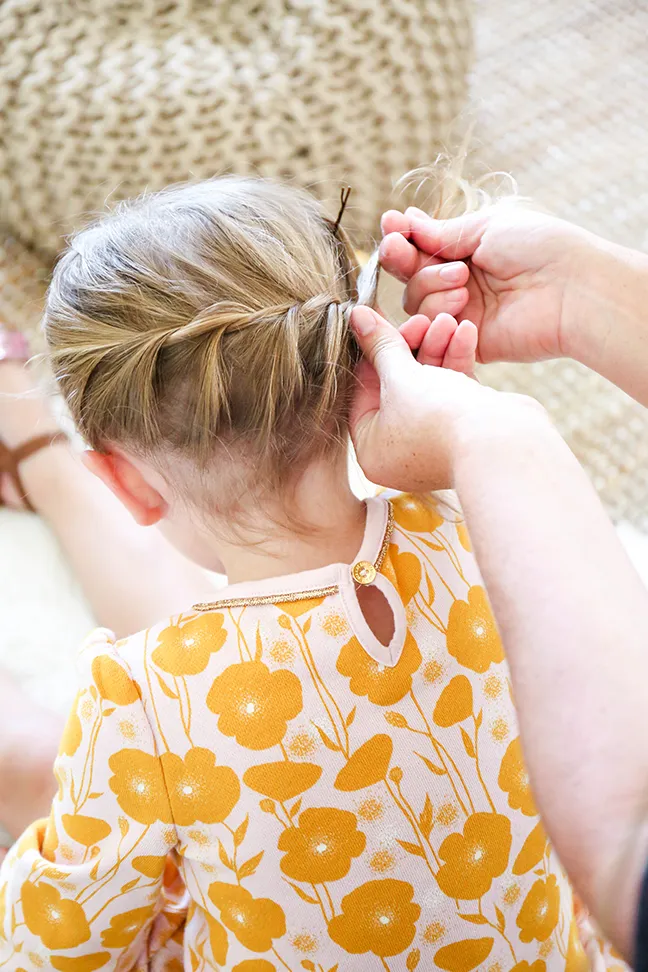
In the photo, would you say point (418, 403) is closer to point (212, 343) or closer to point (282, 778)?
point (212, 343)

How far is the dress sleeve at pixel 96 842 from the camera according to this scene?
64 cm

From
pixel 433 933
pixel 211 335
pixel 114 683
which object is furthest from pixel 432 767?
pixel 211 335

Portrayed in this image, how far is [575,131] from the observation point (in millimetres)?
1539

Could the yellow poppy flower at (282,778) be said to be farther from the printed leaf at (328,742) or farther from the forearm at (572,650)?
the forearm at (572,650)

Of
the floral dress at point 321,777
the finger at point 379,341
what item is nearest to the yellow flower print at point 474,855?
the floral dress at point 321,777

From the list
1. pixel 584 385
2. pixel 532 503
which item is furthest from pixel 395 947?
pixel 584 385

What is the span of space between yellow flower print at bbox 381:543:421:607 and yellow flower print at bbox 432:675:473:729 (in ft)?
0.22

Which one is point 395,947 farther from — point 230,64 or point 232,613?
point 230,64

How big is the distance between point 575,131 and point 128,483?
1.18 meters

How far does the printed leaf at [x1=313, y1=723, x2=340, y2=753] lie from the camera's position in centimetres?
62

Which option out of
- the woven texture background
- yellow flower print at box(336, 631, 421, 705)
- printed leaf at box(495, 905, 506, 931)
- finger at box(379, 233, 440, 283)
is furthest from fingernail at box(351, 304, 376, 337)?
the woven texture background

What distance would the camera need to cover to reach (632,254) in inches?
29.0

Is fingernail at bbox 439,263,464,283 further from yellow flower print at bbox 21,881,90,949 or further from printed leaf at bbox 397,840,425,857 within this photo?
yellow flower print at bbox 21,881,90,949

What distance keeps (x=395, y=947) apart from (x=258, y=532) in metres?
0.31
